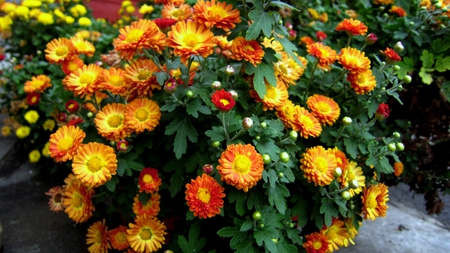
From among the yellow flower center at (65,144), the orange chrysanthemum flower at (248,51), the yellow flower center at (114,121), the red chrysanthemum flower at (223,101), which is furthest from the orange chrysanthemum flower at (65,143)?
the orange chrysanthemum flower at (248,51)

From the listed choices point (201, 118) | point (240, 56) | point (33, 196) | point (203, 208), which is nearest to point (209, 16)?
point (240, 56)

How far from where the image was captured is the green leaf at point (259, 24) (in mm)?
1358

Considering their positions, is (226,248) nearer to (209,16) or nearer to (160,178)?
(160,178)

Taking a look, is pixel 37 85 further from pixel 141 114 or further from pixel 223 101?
pixel 223 101

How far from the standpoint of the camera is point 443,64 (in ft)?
6.67

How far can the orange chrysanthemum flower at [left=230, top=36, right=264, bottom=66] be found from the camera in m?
1.42

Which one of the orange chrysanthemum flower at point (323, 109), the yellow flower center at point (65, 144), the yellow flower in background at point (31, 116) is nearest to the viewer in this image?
the yellow flower center at point (65, 144)

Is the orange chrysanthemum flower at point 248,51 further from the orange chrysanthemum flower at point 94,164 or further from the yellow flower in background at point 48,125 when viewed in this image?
the yellow flower in background at point 48,125

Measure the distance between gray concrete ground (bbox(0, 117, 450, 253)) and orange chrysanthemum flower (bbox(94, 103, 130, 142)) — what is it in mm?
869

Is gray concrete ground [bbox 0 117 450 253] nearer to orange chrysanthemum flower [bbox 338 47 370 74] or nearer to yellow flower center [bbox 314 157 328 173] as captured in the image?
yellow flower center [bbox 314 157 328 173]

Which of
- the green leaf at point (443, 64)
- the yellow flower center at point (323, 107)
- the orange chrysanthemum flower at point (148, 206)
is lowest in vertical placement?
the orange chrysanthemum flower at point (148, 206)

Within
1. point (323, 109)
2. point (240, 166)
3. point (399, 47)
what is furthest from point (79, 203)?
point (399, 47)

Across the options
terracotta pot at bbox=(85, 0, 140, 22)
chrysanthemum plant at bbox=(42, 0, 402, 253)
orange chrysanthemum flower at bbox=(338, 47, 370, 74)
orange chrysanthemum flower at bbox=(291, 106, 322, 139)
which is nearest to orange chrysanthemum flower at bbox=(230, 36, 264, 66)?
chrysanthemum plant at bbox=(42, 0, 402, 253)

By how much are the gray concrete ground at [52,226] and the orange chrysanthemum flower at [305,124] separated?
3.37ft
